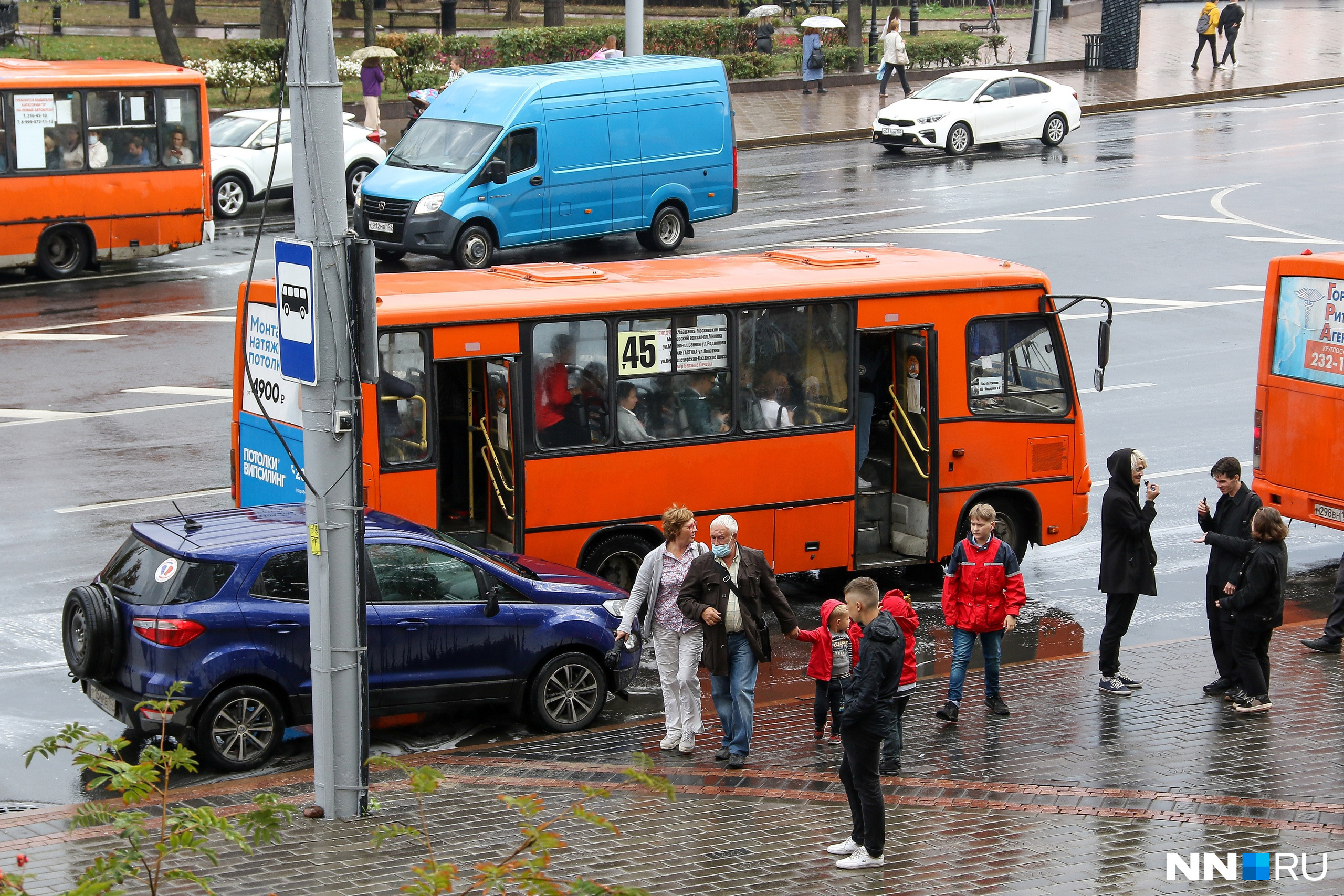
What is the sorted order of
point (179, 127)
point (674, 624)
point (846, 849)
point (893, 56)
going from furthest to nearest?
point (893, 56)
point (179, 127)
point (674, 624)
point (846, 849)

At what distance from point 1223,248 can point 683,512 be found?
62.0 ft

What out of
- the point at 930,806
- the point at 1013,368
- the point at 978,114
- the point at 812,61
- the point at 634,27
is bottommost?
the point at 930,806

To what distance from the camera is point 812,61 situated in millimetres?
41969

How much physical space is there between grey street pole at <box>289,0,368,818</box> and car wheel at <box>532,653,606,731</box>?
1898 mm

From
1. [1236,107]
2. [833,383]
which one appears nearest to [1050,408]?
[833,383]

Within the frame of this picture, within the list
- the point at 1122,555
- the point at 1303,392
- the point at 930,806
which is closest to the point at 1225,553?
the point at 1122,555

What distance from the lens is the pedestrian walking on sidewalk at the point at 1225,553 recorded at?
1107cm

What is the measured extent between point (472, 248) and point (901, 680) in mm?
15350

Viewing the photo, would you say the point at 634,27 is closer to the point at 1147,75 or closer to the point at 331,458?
the point at 331,458

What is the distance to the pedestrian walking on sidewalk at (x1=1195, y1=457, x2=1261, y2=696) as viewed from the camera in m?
11.1

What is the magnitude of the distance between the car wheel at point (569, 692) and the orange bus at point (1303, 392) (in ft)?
22.8

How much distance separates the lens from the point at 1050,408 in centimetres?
1413

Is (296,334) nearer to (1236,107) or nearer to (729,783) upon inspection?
(729,783)

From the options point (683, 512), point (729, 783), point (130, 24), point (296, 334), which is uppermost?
point (130, 24)
